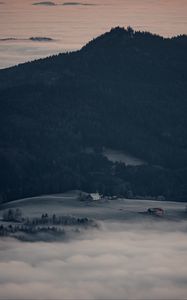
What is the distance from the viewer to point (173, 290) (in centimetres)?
19500

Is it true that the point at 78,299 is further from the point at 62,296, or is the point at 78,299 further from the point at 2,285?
the point at 2,285

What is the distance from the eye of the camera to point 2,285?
195750mm

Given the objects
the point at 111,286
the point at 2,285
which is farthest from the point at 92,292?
the point at 2,285

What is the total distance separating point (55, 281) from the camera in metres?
200

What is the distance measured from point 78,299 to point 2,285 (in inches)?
663

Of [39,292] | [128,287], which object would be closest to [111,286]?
[128,287]

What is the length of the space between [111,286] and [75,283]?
741 centimetres

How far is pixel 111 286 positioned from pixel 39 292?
15536 mm

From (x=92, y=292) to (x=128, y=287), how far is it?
8283mm

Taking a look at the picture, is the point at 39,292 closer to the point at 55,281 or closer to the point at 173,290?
the point at 55,281

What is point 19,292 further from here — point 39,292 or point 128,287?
point 128,287

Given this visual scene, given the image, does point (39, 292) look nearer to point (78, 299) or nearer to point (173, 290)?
point (78, 299)

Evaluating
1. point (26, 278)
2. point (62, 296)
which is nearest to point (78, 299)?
point (62, 296)

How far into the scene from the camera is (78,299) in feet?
617
